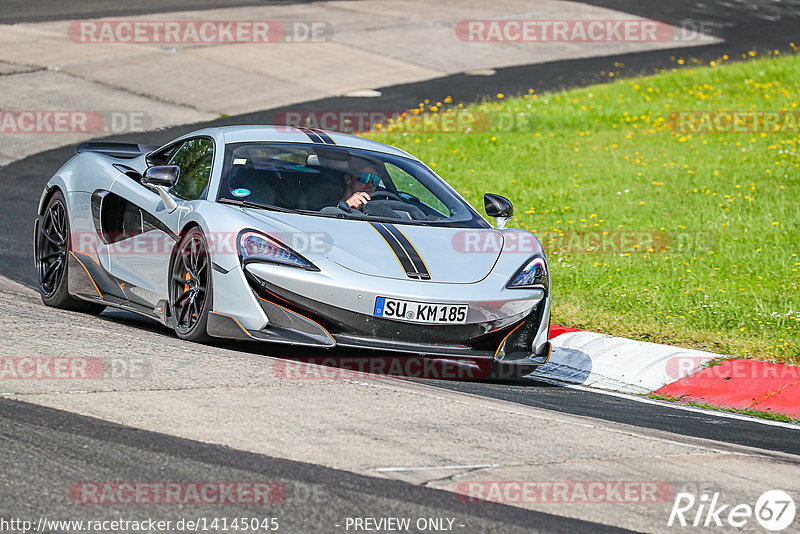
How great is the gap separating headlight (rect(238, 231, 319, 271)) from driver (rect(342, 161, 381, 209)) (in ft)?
3.43

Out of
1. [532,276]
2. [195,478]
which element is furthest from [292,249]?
[195,478]

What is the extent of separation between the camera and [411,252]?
648 cm

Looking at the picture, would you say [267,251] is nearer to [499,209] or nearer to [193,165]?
[193,165]

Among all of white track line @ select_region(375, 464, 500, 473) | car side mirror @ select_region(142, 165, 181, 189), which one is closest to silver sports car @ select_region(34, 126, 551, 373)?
car side mirror @ select_region(142, 165, 181, 189)

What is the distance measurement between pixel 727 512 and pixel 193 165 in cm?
450

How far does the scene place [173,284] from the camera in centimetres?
675

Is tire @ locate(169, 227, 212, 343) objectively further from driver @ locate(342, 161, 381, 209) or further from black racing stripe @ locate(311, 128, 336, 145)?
black racing stripe @ locate(311, 128, 336, 145)

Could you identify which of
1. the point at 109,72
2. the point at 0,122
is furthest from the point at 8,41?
the point at 0,122

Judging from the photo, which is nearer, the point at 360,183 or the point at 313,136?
the point at 360,183

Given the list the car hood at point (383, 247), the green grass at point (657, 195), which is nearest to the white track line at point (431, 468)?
the car hood at point (383, 247)

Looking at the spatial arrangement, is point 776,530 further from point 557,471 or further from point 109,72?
point 109,72

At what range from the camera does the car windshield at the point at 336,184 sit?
6.97 metres

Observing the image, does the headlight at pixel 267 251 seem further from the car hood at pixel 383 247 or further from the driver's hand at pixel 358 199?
the driver's hand at pixel 358 199

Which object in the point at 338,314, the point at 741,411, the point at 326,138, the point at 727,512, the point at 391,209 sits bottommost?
the point at 741,411
